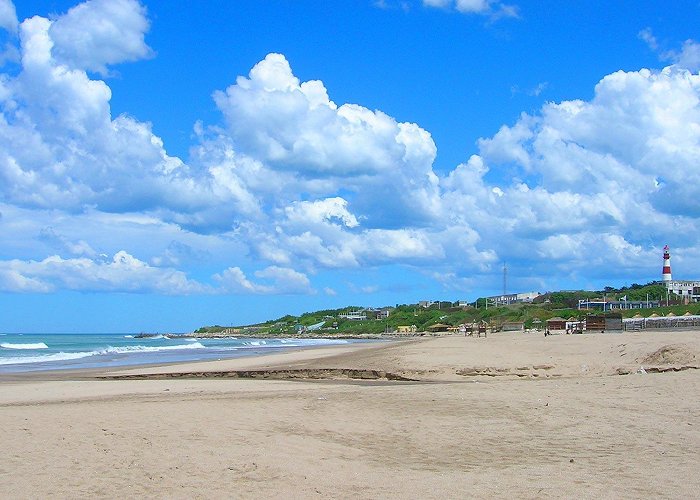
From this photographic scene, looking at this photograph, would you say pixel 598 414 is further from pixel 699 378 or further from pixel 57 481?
pixel 57 481

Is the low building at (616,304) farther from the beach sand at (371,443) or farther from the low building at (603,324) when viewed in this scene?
the beach sand at (371,443)

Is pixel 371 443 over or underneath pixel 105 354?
over

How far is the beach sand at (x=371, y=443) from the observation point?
8141 millimetres

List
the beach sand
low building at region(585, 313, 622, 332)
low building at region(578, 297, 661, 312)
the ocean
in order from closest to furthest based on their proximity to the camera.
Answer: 1. the beach sand
2. the ocean
3. low building at region(585, 313, 622, 332)
4. low building at region(578, 297, 661, 312)

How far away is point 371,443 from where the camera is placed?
35.9ft

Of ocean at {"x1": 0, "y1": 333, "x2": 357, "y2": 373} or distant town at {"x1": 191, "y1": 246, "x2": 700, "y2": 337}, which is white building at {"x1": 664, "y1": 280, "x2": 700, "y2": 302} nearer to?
distant town at {"x1": 191, "y1": 246, "x2": 700, "y2": 337}

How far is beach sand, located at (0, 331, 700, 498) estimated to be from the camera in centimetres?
814

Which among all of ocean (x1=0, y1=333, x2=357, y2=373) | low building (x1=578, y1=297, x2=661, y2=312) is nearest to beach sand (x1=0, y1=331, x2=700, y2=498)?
ocean (x1=0, y1=333, x2=357, y2=373)

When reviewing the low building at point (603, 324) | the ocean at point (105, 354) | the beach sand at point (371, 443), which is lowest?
the ocean at point (105, 354)

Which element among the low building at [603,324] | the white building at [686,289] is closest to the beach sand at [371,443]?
the low building at [603,324]

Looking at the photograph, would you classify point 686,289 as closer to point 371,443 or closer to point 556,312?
point 556,312

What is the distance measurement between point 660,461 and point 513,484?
7.36ft

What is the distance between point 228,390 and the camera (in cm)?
2070

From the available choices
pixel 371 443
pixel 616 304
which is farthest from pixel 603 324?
pixel 616 304
